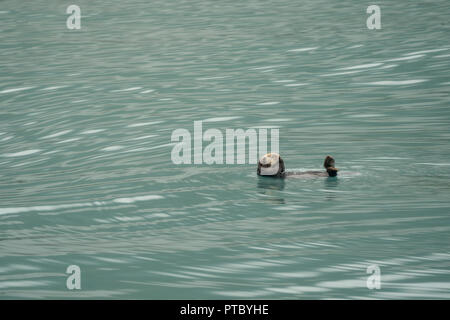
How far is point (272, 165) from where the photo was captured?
9273 mm

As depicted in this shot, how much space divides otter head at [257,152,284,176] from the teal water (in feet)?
0.59

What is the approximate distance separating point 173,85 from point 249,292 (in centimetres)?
1197

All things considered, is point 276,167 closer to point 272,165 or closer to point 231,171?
point 272,165

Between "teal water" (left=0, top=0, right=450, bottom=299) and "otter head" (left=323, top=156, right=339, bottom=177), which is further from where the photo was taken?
"otter head" (left=323, top=156, right=339, bottom=177)

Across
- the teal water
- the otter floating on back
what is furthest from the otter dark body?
the teal water

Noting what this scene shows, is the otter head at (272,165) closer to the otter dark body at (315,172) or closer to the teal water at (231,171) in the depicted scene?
the otter dark body at (315,172)

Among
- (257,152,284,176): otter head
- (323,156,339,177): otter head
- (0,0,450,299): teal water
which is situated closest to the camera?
(0,0,450,299): teal water

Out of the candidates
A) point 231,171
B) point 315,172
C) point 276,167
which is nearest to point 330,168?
point 315,172

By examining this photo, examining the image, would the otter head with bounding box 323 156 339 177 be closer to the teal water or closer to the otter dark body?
the otter dark body

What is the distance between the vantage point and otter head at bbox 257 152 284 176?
9.28 meters

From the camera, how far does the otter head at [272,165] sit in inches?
365

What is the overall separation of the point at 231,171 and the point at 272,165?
1034 millimetres
